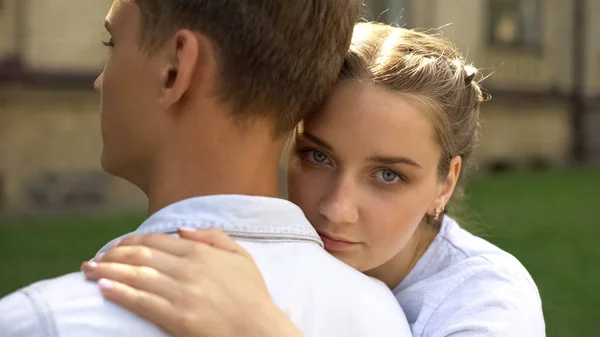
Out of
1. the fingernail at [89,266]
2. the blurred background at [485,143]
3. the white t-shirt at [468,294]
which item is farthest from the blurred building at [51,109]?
the fingernail at [89,266]

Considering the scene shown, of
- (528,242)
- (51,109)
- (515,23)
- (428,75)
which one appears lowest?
(51,109)

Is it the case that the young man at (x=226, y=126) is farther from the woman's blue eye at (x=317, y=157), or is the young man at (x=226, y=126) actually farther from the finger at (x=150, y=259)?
the woman's blue eye at (x=317, y=157)

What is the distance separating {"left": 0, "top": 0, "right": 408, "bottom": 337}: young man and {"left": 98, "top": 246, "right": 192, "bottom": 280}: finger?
0.07m

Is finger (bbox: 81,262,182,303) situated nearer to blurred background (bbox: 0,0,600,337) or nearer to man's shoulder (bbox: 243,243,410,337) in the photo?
man's shoulder (bbox: 243,243,410,337)

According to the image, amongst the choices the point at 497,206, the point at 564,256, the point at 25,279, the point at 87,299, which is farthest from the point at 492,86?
the point at 87,299

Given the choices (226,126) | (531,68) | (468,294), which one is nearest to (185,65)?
(226,126)

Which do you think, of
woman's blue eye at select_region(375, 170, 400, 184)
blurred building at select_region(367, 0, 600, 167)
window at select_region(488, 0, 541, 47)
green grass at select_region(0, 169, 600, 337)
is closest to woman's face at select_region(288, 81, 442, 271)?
woman's blue eye at select_region(375, 170, 400, 184)

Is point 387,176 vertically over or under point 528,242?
over

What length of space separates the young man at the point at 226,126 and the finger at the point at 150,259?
0.07 m

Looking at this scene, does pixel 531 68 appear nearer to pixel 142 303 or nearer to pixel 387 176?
pixel 387 176

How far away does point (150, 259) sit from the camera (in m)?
1.53

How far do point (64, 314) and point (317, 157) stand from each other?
95 cm

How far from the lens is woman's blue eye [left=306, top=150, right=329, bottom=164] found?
219 centimetres

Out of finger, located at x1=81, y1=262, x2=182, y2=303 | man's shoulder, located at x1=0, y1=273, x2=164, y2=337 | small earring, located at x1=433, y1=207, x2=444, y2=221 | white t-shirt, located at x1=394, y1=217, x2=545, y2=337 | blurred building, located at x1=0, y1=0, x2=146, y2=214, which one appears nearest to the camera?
man's shoulder, located at x1=0, y1=273, x2=164, y2=337
